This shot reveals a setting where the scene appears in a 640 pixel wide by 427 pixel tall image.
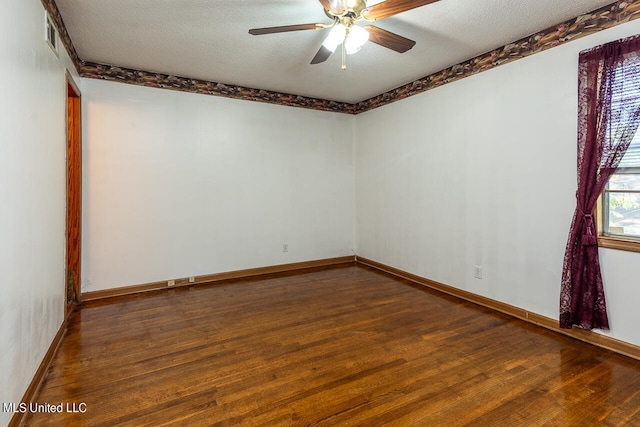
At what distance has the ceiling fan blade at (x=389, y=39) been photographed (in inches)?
90.9

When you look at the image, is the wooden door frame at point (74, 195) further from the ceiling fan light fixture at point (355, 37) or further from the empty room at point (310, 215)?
the ceiling fan light fixture at point (355, 37)

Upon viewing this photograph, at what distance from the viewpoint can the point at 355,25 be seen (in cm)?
227

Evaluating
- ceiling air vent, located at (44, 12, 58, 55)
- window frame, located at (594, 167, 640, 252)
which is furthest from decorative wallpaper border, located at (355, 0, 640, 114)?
ceiling air vent, located at (44, 12, 58, 55)

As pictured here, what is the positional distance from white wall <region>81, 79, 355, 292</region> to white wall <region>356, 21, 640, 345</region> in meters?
0.96

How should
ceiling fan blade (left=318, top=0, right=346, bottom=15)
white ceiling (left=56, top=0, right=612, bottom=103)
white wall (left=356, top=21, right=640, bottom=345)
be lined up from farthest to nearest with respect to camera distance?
white wall (left=356, top=21, right=640, bottom=345), white ceiling (left=56, top=0, right=612, bottom=103), ceiling fan blade (left=318, top=0, right=346, bottom=15)

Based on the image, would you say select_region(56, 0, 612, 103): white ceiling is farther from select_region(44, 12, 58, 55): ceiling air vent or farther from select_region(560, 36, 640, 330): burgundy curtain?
select_region(560, 36, 640, 330): burgundy curtain

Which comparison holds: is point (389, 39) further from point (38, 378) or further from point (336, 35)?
point (38, 378)

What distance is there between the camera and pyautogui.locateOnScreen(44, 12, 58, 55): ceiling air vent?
226cm

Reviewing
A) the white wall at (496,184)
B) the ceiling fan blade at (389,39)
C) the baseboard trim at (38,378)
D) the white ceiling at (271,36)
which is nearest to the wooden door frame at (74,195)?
the white ceiling at (271,36)

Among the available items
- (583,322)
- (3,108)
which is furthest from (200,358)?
(583,322)

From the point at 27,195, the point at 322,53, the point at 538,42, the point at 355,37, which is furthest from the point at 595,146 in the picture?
the point at 27,195

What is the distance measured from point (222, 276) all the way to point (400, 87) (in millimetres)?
3507

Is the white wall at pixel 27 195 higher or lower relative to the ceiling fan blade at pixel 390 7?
lower

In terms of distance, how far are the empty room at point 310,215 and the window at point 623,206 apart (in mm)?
12
